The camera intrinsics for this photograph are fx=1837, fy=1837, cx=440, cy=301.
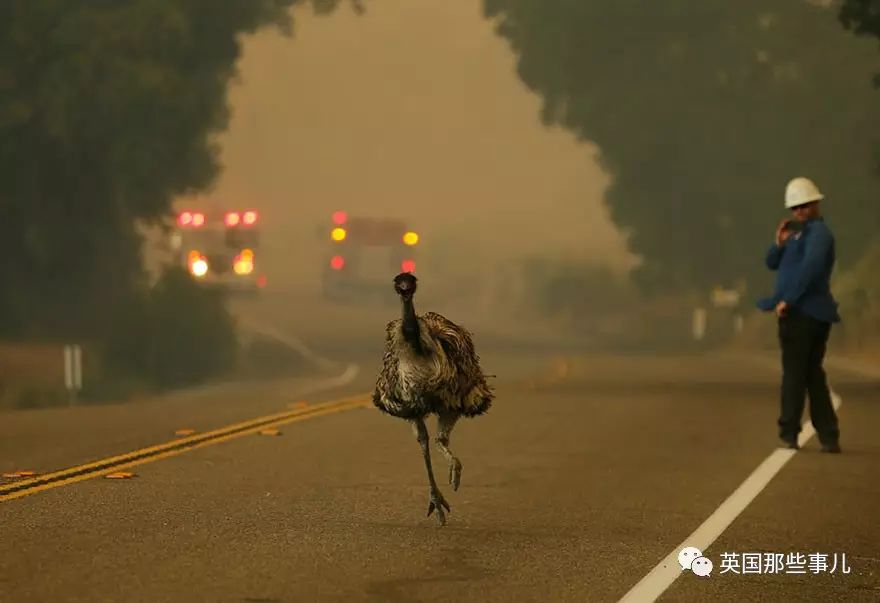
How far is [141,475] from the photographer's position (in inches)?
531

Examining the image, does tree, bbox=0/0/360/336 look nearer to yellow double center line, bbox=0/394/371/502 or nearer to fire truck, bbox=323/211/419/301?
yellow double center line, bbox=0/394/371/502

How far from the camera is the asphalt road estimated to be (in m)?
9.02

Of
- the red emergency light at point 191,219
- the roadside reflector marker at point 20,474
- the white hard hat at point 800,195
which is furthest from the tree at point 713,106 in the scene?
the roadside reflector marker at point 20,474

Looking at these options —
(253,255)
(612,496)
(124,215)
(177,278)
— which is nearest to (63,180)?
(124,215)

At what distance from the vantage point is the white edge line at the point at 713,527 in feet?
29.2

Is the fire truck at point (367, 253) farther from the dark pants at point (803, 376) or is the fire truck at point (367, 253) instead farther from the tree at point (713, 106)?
the dark pants at point (803, 376)

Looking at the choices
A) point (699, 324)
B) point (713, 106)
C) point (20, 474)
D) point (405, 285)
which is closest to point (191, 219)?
point (699, 324)

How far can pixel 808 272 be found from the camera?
601 inches

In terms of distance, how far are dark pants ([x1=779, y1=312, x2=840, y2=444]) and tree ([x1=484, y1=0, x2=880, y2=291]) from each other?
139 ft

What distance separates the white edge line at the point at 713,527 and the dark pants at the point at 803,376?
0.30 m

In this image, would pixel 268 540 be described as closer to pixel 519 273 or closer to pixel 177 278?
pixel 177 278

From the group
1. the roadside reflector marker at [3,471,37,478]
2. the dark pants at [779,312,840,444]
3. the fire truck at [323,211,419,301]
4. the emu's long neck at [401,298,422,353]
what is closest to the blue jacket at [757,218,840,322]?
the dark pants at [779,312,840,444]

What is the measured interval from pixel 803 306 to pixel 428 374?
586 cm

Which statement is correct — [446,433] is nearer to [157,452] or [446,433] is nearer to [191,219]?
[157,452]
